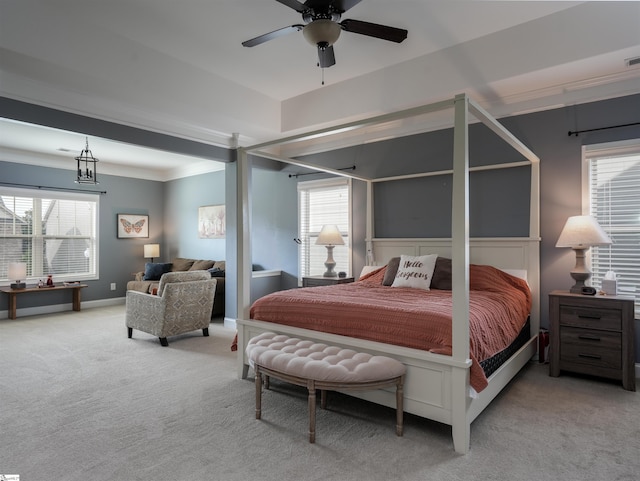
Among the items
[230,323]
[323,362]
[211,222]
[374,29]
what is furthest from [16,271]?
[374,29]

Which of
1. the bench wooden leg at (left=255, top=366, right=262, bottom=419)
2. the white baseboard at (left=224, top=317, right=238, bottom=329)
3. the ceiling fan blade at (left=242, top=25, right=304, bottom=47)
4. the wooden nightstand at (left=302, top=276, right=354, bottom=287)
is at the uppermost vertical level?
the ceiling fan blade at (left=242, top=25, right=304, bottom=47)

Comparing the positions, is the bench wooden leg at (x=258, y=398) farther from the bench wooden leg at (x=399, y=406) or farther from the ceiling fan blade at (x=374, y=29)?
the ceiling fan blade at (x=374, y=29)

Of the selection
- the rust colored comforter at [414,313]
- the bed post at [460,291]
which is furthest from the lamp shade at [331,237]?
the bed post at [460,291]

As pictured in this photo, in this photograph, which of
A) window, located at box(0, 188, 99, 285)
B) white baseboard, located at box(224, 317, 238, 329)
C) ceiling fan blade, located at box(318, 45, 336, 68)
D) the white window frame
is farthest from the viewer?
window, located at box(0, 188, 99, 285)

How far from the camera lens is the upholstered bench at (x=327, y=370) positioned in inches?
87.0

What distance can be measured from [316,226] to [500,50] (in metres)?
3.21

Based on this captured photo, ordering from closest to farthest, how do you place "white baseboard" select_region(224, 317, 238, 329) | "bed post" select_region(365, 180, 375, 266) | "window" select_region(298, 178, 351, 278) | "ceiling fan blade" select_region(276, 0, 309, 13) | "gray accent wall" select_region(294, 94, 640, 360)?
1. "ceiling fan blade" select_region(276, 0, 309, 13)
2. "gray accent wall" select_region(294, 94, 640, 360)
3. "bed post" select_region(365, 180, 375, 266)
4. "window" select_region(298, 178, 351, 278)
5. "white baseboard" select_region(224, 317, 238, 329)

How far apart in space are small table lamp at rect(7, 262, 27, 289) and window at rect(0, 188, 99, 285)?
0.20 meters

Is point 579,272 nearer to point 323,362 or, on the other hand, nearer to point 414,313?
point 414,313

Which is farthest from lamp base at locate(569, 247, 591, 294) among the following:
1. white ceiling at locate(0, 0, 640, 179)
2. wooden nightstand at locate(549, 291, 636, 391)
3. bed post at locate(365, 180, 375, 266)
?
bed post at locate(365, 180, 375, 266)

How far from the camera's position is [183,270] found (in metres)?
7.12

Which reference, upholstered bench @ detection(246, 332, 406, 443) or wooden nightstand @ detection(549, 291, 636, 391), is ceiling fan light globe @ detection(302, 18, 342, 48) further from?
wooden nightstand @ detection(549, 291, 636, 391)

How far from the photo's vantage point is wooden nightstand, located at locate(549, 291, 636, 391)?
3.00 m

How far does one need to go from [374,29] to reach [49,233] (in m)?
6.67
